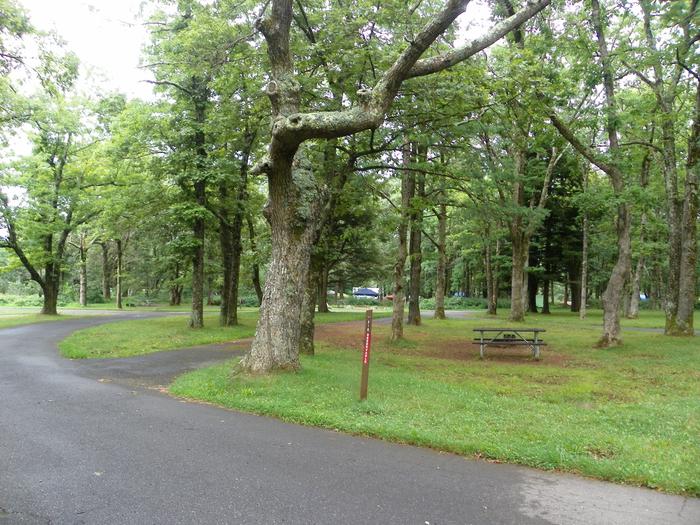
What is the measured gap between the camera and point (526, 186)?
26.2 meters

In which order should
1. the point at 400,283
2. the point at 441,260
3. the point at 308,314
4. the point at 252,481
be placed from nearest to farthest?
the point at 252,481 < the point at 308,314 < the point at 400,283 < the point at 441,260

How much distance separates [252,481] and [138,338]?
1230 centimetres

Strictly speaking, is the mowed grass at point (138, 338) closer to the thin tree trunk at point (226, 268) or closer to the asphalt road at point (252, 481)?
the thin tree trunk at point (226, 268)

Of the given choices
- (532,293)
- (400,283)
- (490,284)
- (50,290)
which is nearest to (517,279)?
(490,284)

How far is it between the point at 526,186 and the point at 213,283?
28.0 meters

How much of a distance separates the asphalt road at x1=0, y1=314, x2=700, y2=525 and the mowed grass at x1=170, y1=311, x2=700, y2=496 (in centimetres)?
33

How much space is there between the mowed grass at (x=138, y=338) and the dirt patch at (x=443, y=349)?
3.60 m

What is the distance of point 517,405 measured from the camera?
7.24m

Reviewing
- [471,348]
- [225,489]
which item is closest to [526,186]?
[471,348]

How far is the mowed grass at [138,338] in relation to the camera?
12.3 m

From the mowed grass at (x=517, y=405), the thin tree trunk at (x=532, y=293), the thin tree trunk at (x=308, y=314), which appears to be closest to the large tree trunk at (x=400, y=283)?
the mowed grass at (x=517, y=405)

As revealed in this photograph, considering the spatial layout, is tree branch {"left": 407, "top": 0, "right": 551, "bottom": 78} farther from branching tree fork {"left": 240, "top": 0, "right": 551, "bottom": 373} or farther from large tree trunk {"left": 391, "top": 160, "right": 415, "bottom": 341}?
large tree trunk {"left": 391, "top": 160, "right": 415, "bottom": 341}

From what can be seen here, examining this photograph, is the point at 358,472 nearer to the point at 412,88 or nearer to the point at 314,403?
the point at 314,403

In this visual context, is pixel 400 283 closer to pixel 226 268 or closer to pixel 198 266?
pixel 198 266
